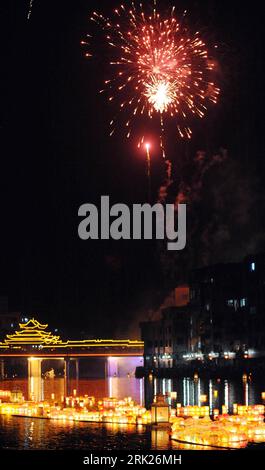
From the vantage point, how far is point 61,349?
94.0 metres

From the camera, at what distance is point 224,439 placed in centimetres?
2439

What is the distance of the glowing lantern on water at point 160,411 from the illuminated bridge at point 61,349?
56.7 metres

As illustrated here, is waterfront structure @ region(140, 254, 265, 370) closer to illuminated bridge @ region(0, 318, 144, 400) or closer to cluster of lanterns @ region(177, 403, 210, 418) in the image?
illuminated bridge @ region(0, 318, 144, 400)

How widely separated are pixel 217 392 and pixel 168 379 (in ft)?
66.3

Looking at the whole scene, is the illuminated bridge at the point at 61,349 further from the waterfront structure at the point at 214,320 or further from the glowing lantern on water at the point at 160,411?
the glowing lantern on water at the point at 160,411

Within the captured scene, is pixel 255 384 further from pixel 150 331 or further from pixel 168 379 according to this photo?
pixel 150 331

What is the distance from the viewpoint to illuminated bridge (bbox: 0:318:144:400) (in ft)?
297

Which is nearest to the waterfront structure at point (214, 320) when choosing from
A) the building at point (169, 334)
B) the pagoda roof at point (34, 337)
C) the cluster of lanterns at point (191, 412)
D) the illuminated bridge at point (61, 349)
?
the building at point (169, 334)

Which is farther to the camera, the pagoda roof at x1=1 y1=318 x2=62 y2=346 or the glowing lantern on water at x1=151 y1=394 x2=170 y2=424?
the pagoda roof at x1=1 y1=318 x2=62 y2=346

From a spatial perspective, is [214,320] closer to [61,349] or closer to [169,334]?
[169,334]

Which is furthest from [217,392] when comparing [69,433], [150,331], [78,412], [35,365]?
[35,365]

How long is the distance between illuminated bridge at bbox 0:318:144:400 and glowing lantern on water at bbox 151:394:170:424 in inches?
2231

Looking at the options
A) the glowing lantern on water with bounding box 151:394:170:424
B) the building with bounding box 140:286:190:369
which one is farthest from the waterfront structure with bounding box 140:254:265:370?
the glowing lantern on water with bounding box 151:394:170:424

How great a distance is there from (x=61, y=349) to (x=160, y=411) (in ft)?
219
